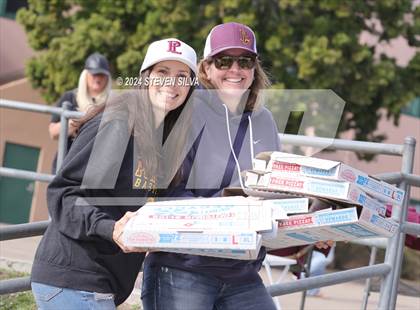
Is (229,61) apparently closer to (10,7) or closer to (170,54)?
(170,54)

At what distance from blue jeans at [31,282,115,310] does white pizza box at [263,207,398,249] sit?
596mm

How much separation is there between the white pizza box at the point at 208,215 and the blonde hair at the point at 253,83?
0.82 metres

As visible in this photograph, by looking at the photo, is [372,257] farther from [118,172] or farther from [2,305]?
[118,172]

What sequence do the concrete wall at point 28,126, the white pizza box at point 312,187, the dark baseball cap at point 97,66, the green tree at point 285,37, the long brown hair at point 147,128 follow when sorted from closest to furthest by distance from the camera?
the white pizza box at point 312,187 < the long brown hair at point 147,128 < the dark baseball cap at point 97,66 < the green tree at point 285,37 < the concrete wall at point 28,126

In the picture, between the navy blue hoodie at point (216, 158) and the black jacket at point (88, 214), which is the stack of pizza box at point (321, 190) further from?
the black jacket at point (88, 214)

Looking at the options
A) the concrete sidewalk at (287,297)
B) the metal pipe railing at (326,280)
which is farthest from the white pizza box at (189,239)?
the concrete sidewalk at (287,297)

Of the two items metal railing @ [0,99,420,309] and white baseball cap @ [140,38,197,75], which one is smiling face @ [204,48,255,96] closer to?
white baseball cap @ [140,38,197,75]

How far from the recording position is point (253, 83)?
3.89 meters

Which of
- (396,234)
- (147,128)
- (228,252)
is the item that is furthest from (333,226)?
(396,234)

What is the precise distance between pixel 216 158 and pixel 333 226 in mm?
574

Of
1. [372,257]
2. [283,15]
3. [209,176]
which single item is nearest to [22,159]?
[283,15]

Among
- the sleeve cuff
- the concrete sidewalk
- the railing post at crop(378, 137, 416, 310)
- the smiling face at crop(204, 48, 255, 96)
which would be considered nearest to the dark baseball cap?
the concrete sidewalk

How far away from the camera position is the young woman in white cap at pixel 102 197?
10.6 ft

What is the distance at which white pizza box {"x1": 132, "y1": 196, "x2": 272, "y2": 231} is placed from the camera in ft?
9.70
